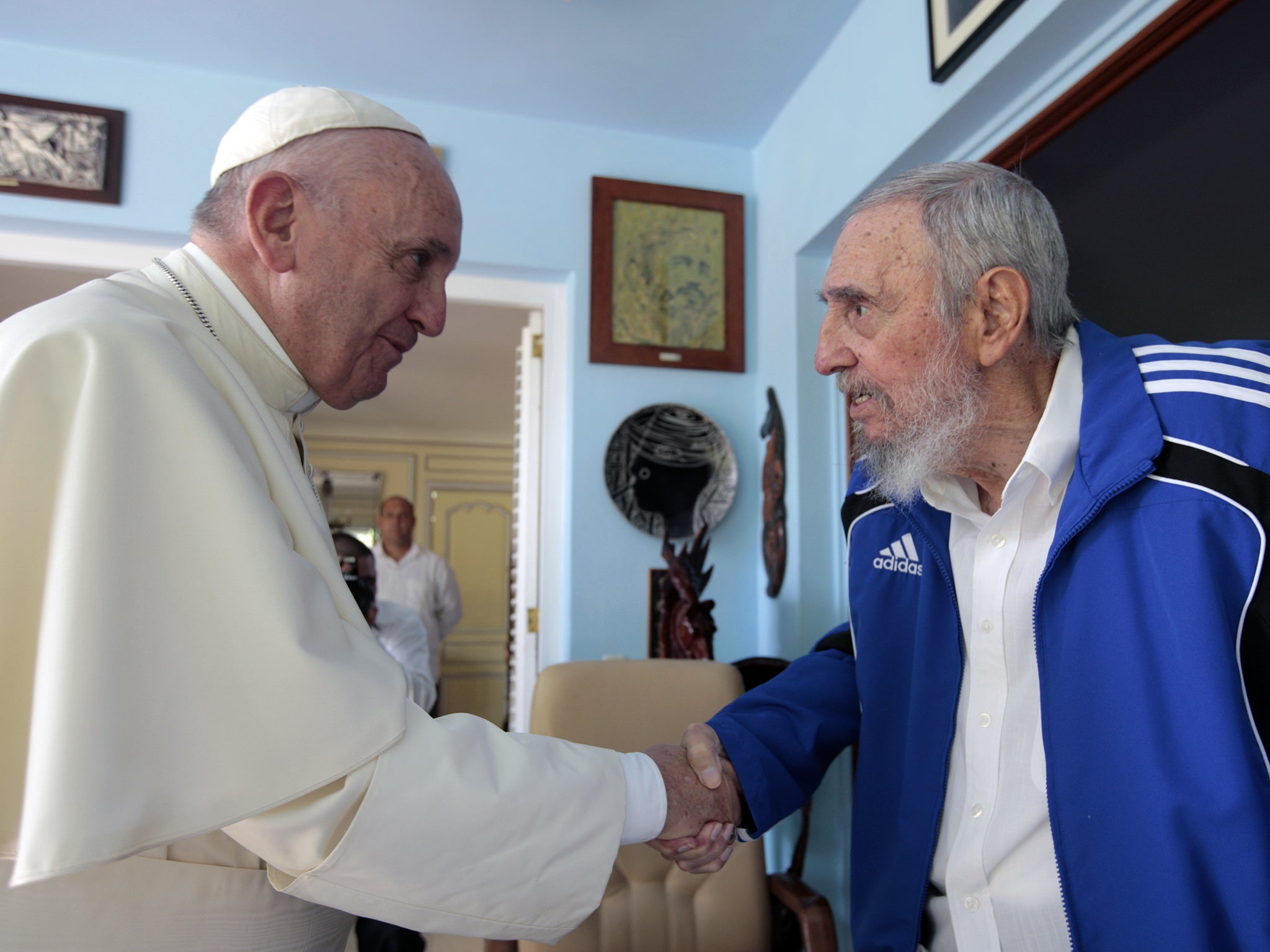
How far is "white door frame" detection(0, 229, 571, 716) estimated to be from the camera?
311 centimetres

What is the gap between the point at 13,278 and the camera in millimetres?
4891

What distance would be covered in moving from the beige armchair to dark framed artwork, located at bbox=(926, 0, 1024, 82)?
170cm

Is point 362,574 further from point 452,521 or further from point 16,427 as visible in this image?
point 452,521

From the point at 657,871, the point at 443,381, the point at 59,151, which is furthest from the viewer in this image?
the point at 443,381

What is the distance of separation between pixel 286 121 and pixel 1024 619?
4.40 feet

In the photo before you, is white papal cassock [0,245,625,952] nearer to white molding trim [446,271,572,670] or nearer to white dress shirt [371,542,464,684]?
white molding trim [446,271,572,670]

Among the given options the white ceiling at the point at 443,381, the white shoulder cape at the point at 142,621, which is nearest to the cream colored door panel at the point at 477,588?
the white ceiling at the point at 443,381

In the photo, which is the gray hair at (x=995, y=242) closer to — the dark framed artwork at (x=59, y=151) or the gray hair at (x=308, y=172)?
the gray hair at (x=308, y=172)

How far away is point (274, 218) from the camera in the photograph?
1207 millimetres

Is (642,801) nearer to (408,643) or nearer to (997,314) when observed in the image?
(997,314)

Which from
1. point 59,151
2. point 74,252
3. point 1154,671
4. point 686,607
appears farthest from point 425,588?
point 1154,671

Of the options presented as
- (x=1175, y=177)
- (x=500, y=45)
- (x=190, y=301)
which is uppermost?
(x=500, y=45)

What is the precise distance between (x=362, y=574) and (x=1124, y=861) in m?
2.67

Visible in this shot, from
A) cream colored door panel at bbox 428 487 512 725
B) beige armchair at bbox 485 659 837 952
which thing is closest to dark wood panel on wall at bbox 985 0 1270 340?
beige armchair at bbox 485 659 837 952
